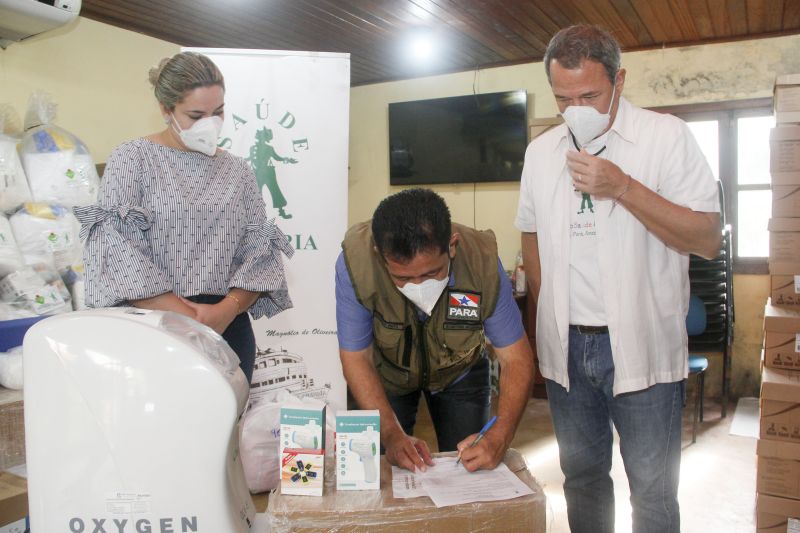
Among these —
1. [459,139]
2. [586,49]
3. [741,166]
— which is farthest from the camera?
[459,139]

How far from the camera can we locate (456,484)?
117 centimetres

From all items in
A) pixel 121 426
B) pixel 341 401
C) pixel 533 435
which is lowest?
pixel 533 435

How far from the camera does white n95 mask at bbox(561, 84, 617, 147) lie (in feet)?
4.45

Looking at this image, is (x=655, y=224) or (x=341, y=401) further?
(x=341, y=401)

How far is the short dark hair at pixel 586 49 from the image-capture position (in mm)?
1339

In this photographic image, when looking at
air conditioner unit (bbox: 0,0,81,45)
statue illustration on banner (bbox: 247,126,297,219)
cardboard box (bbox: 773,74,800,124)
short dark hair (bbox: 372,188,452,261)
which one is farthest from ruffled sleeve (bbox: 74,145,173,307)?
cardboard box (bbox: 773,74,800,124)

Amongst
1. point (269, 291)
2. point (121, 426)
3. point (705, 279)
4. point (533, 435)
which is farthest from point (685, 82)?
point (121, 426)

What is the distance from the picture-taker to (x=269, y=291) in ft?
5.36

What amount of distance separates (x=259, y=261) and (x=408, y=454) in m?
0.63

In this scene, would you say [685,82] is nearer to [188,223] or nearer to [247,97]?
[247,97]

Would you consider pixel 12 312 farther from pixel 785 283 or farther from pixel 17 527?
pixel 785 283

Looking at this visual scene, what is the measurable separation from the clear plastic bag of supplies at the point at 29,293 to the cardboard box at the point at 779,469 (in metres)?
2.51

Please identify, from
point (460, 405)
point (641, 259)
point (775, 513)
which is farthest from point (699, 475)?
point (641, 259)

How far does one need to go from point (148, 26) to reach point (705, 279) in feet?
11.5
